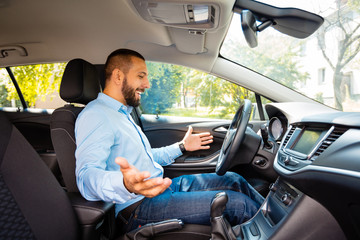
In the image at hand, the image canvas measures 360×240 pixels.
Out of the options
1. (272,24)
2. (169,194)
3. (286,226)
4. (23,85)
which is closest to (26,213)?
(169,194)

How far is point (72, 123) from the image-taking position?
150 centimetres

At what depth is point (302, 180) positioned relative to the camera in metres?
0.94

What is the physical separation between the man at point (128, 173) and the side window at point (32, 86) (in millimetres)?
1548

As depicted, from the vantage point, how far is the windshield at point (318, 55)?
5.19 ft

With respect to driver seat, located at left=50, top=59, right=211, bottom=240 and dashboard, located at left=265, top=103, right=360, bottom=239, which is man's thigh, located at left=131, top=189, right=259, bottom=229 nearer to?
driver seat, located at left=50, top=59, right=211, bottom=240

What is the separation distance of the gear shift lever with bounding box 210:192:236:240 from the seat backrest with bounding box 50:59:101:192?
69 cm

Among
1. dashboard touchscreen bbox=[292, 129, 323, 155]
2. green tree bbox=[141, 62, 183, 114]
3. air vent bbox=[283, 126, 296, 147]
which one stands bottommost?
Answer: green tree bbox=[141, 62, 183, 114]

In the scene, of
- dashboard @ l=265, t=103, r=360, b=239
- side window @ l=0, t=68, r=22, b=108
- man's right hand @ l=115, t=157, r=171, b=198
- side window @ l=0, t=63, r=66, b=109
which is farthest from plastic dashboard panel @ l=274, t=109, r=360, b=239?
side window @ l=0, t=68, r=22, b=108

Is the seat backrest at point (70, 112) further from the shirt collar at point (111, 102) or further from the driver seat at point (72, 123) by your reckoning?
the shirt collar at point (111, 102)

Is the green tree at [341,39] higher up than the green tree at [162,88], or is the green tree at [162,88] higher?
the green tree at [341,39]

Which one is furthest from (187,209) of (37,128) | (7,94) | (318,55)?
(7,94)

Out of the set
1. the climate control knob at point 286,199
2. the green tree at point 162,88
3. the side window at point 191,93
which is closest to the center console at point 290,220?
the climate control knob at point 286,199

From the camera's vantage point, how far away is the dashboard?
79 cm

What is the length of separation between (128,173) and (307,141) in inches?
27.2
